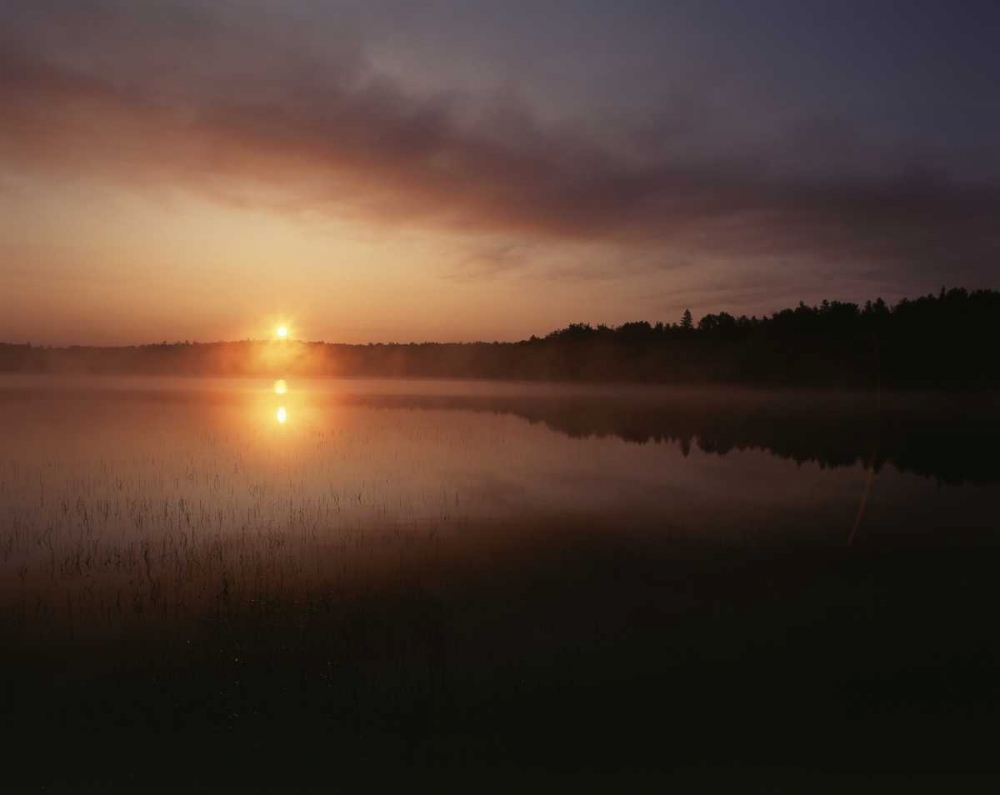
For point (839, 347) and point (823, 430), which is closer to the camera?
point (823, 430)

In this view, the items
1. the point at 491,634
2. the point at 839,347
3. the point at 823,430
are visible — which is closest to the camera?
the point at 491,634

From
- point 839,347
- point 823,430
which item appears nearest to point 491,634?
point 823,430

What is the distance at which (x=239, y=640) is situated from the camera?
1154 centimetres

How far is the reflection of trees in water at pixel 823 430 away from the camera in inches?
1535

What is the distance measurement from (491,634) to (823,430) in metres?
53.5

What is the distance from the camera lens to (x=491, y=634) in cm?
1210

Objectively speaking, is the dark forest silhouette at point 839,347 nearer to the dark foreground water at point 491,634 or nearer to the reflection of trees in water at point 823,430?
the reflection of trees in water at point 823,430

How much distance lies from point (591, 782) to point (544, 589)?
6.66 m

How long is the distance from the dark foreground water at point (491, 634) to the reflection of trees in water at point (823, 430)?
35.5ft

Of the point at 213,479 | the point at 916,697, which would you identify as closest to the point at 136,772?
the point at 916,697

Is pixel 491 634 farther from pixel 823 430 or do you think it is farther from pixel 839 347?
pixel 839 347

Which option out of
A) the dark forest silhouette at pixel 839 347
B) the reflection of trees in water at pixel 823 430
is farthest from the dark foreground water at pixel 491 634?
the dark forest silhouette at pixel 839 347

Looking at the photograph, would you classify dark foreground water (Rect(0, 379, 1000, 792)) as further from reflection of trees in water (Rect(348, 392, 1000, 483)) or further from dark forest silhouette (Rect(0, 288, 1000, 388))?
dark forest silhouette (Rect(0, 288, 1000, 388))

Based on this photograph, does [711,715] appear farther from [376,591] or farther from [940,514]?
[940,514]
